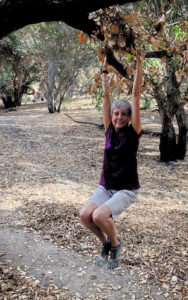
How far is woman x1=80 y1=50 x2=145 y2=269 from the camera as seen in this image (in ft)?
10.4

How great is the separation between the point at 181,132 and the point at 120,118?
8130 mm

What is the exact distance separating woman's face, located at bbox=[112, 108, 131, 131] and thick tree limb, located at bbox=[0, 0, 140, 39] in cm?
102

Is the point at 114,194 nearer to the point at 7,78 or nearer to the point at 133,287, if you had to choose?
the point at 133,287

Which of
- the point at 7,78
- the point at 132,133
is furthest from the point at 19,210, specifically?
the point at 7,78

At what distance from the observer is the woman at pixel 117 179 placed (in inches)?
125

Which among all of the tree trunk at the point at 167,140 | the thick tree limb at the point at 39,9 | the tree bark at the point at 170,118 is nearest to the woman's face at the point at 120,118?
the thick tree limb at the point at 39,9

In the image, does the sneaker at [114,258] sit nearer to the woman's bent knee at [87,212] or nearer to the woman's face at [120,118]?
the woman's bent knee at [87,212]

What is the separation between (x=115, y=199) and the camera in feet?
10.4

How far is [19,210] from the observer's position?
6293 mm

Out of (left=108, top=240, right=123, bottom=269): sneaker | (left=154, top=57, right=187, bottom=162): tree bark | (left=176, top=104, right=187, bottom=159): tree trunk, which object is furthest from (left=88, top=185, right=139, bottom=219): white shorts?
(left=176, top=104, right=187, bottom=159): tree trunk

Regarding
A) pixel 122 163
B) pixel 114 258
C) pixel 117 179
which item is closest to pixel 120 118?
pixel 122 163

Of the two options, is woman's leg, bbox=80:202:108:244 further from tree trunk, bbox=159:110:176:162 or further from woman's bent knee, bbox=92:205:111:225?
tree trunk, bbox=159:110:176:162

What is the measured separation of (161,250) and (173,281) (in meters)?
0.73

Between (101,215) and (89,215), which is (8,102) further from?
(101,215)
